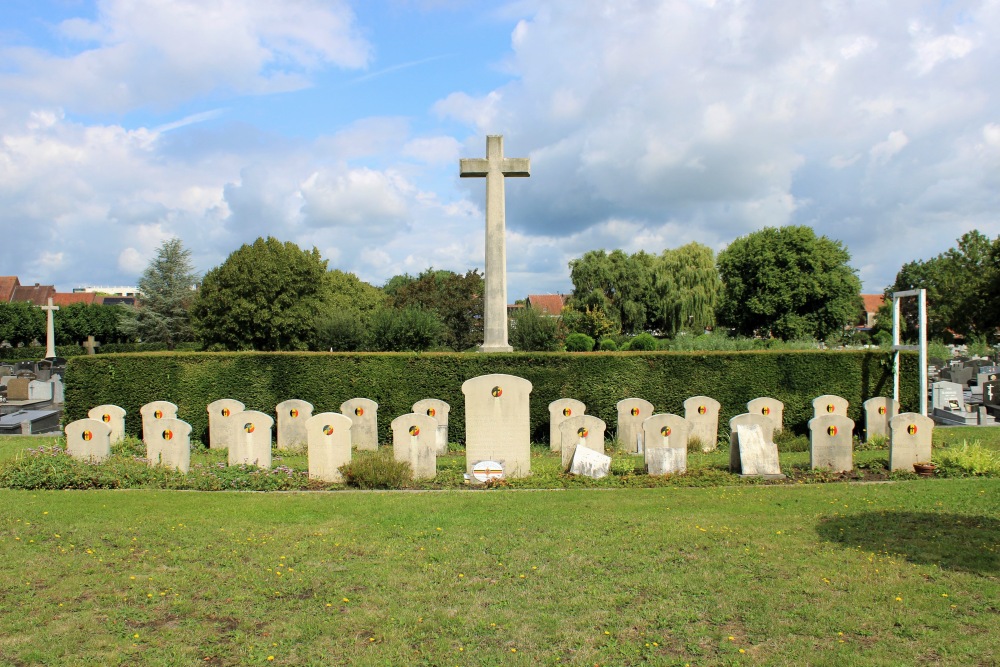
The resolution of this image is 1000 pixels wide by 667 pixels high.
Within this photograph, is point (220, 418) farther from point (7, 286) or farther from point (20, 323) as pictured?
point (7, 286)

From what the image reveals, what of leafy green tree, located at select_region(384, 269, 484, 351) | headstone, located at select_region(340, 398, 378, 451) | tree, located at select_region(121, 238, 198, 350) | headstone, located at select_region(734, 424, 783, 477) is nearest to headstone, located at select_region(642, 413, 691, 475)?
headstone, located at select_region(734, 424, 783, 477)

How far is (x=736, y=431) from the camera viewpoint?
11609 mm

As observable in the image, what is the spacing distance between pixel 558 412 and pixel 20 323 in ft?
185

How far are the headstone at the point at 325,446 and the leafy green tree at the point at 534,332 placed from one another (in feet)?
48.6

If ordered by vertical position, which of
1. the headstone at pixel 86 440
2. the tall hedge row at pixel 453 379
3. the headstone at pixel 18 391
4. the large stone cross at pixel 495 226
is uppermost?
the large stone cross at pixel 495 226

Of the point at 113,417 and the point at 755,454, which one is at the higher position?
the point at 113,417

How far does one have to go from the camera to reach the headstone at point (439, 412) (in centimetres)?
1506

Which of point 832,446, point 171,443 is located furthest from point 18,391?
point 832,446

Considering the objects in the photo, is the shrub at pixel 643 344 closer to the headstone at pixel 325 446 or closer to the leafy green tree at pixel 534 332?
the leafy green tree at pixel 534 332

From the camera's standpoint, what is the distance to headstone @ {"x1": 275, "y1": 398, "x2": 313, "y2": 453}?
15117 millimetres

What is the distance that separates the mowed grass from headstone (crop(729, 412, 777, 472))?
2494 mm

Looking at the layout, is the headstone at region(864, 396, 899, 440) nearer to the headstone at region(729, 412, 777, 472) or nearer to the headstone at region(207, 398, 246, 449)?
the headstone at region(729, 412, 777, 472)

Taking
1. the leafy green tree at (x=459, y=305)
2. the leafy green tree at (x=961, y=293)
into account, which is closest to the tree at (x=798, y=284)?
the leafy green tree at (x=961, y=293)

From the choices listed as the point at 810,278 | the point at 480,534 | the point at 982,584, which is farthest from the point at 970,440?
the point at 810,278
